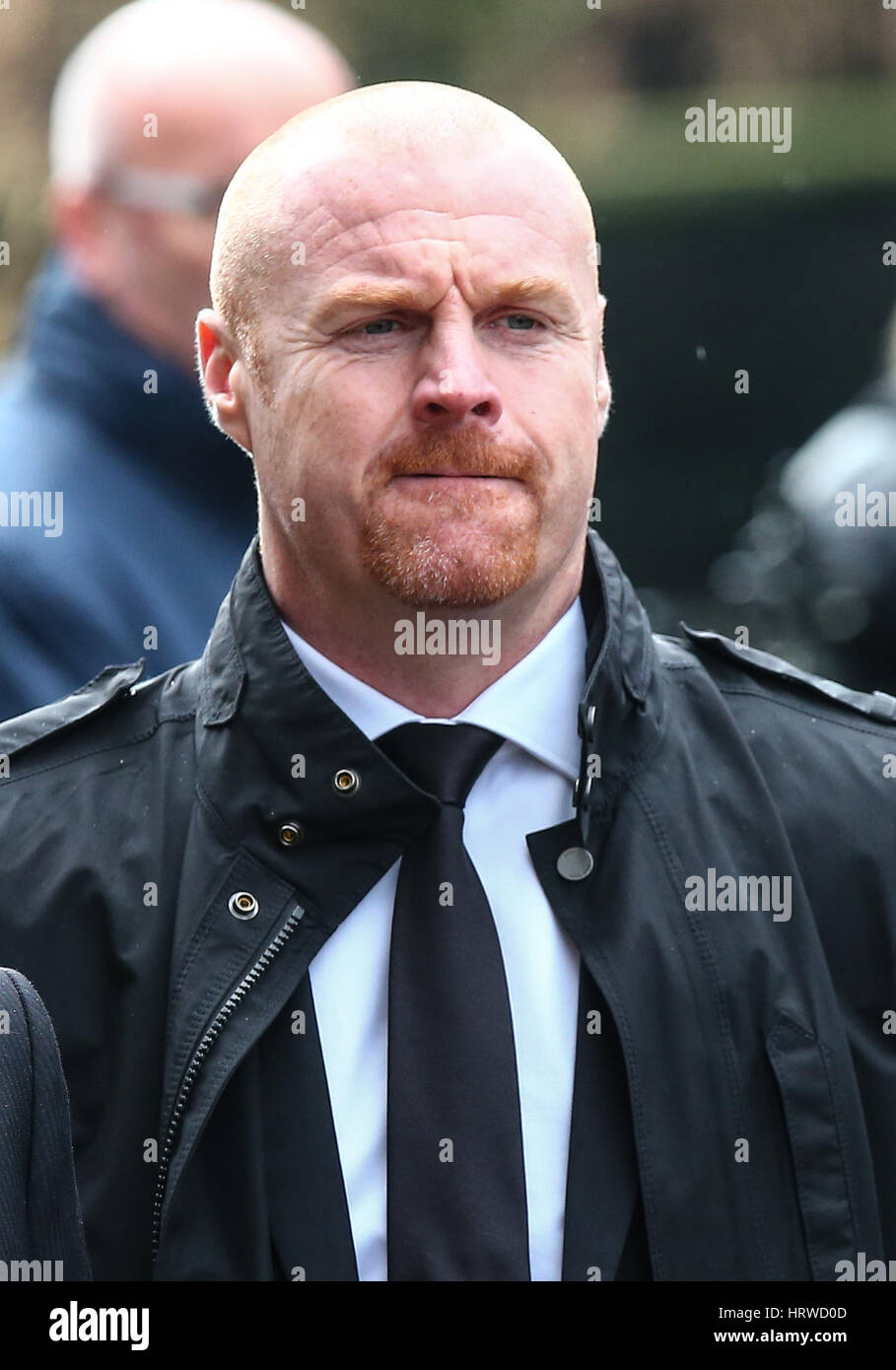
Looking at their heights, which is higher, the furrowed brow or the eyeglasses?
the eyeglasses

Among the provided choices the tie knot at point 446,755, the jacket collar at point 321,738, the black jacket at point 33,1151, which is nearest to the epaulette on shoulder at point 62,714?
the jacket collar at point 321,738

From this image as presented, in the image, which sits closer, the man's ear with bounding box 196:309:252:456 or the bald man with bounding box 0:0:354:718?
the man's ear with bounding box 196:309:252:456

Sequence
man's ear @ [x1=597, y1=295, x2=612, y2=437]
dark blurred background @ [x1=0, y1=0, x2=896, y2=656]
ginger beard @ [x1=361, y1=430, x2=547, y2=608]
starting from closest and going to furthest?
ginger beard @ [x1=361, y1=430, x2=547, y2=608] → man's ear @ [x1=597, y1=295, x2=612, y2=437] → dark blurred background @ [x1=0, y1=0, x2=896, y2=656]

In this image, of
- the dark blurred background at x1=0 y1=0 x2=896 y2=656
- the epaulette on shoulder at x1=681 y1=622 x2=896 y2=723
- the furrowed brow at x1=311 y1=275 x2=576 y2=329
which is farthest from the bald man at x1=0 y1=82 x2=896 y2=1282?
the dark blurred background at x1=0 y1=0 x2=896 y2=656

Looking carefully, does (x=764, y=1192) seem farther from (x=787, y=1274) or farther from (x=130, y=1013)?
(x=130, y=1013)

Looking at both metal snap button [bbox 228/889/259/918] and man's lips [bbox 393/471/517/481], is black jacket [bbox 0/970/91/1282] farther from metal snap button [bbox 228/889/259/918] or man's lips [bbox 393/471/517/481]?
man's lips [bbox 393/471/517/481]

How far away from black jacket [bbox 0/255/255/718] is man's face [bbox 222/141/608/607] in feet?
3.14

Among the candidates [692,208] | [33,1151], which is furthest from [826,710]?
[692,208]

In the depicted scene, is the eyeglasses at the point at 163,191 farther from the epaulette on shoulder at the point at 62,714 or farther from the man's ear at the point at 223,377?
the epaulette on shoulder at the point at 62,714

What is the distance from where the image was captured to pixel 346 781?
2104mm

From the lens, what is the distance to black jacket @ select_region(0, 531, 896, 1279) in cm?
202

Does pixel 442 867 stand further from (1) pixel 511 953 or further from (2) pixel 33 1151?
(2) pixel 33 1151

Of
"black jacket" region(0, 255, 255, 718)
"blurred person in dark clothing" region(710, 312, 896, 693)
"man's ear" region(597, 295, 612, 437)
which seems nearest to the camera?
"man's ear" region(597, 295, 612, 437)

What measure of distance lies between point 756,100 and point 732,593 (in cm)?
115
